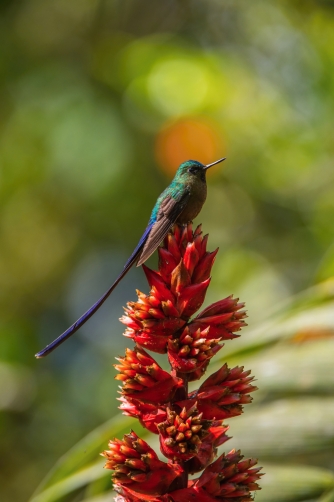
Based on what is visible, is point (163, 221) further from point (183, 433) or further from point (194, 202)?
point (183, 433)

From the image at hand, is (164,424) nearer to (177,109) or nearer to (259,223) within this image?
(177,109)

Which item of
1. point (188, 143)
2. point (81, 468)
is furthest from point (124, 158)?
point (81, 468)

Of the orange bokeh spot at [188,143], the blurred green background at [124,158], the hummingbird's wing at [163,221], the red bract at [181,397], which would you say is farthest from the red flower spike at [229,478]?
the orange bokeh spot at [188,143]

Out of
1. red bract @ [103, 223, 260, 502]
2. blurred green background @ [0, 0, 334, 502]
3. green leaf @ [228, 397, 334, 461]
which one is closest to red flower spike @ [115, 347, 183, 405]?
red bract @ [103, 223, 260, 502]

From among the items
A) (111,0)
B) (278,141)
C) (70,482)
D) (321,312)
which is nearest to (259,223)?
(278,141)

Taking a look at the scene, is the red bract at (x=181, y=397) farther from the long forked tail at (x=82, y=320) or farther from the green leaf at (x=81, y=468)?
the green leaf at (x=81, y=468)

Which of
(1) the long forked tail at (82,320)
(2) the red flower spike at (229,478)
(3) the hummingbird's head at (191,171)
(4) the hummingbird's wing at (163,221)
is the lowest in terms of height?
(2) the red flower spike at (229,478)

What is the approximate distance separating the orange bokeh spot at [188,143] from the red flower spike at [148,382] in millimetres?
3529

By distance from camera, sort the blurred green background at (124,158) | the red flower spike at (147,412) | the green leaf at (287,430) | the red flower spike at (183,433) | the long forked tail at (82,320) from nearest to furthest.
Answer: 1. the red flower spike at (183,433)
2. the red flower spike at (147,412)
3. the long forked tail at (82,320)
4. the green leaf at (287,430)
5. the blurred green background at (124,158)

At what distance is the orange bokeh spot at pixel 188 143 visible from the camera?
194 inches

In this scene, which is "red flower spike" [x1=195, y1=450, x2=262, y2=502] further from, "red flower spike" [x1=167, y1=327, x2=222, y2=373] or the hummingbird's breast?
the hummingbird's breast

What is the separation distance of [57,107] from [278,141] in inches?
69.9

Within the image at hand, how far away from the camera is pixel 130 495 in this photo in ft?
4.63

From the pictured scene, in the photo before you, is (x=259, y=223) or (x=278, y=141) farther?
(x=259, y=223)
